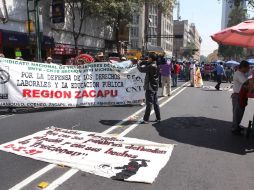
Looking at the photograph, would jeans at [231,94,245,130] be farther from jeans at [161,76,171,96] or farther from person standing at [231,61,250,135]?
jeans at [161,76,171,96]

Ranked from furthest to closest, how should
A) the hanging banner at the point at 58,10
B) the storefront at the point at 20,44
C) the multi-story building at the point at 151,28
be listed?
the multi-story building at the point at 151,28 → the hanging banner at the point at 58,10 → the storefront at the point at 20,44

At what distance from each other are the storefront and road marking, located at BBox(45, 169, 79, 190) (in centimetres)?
1718

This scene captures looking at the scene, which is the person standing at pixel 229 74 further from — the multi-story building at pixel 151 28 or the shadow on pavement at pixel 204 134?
the multi-story building at pixel 151 28

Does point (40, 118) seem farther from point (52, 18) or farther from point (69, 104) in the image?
point (52, 18)

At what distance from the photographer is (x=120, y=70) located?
1327 centimetres

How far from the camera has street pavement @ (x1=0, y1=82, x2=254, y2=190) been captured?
17.2 ft

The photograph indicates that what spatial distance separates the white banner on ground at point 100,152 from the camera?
5.64m

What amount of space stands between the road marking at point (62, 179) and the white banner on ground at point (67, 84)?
635cm

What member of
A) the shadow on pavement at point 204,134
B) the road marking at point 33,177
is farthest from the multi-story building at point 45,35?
the road marking at point 33,177

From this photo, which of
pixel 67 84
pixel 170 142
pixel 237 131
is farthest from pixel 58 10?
pixel 170 142

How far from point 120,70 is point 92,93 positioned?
134 centimetres

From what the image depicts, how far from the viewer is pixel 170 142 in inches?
300

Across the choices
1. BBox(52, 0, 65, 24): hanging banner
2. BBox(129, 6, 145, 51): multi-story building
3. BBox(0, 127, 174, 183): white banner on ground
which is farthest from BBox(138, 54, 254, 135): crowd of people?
BBox(129, 6, 145, 51): multi-story building

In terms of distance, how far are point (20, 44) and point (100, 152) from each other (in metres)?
20.5
